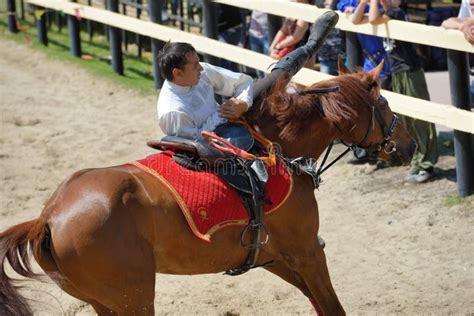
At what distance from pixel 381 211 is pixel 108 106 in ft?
15.9

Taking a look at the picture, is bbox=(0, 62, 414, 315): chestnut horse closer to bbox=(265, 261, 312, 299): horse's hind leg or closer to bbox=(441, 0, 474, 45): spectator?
bbox=(265, 261, 312, 299): horse's hind leg

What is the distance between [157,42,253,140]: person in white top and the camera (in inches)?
200

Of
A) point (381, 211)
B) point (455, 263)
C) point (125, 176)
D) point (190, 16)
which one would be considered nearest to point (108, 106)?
point (190, 16)

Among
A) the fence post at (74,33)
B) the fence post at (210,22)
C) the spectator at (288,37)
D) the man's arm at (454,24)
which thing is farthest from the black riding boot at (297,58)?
the fence post at (74,33)

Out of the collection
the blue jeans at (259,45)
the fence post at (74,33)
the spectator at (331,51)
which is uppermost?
the spectator at (331,51)

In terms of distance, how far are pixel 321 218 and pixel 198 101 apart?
9.45 feet

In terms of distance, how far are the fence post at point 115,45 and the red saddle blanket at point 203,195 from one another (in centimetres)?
777

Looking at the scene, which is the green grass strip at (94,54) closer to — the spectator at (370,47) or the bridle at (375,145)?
the spectator at (370,47)

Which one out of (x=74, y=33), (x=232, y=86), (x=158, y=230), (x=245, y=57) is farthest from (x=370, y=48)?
(x=74, y=33)

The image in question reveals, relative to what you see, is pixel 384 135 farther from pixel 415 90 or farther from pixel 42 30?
pixel 42 30

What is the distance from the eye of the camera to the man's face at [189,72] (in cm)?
506

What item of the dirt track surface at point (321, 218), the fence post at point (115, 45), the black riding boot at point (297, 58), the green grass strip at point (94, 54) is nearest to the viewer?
the black riding boot at point (297, 58)

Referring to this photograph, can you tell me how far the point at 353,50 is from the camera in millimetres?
8609

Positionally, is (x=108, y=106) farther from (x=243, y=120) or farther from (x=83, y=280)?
(x=83, y=280)
